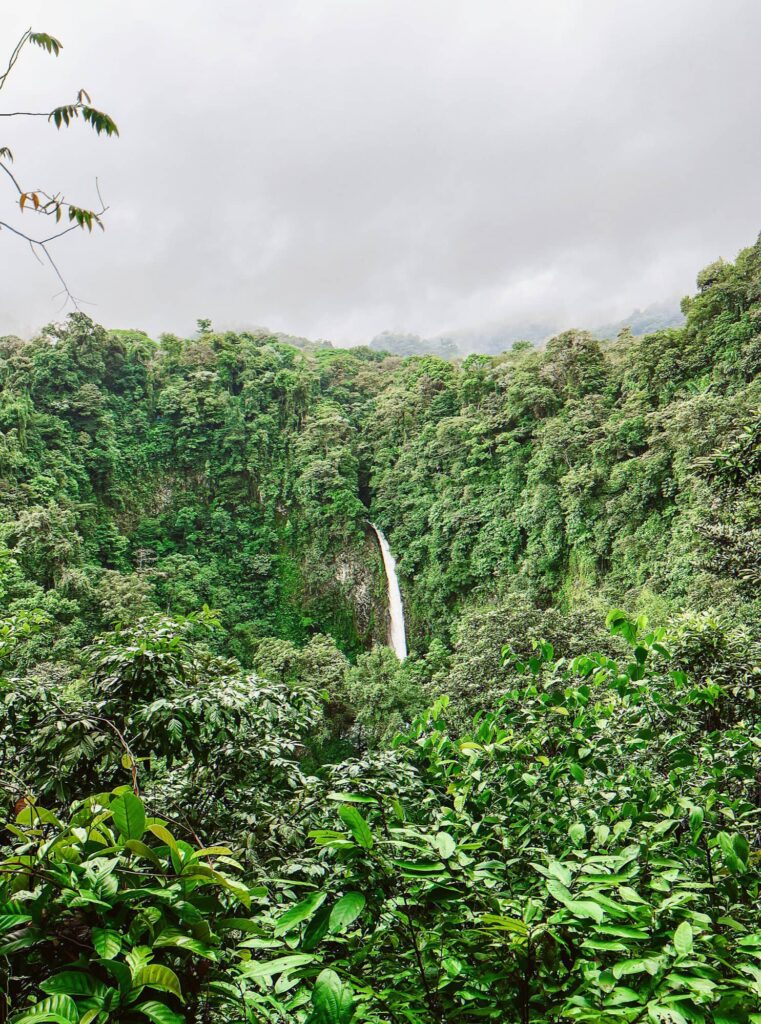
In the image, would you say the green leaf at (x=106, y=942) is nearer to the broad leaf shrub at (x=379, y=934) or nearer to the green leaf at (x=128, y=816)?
the broad leaf shrub at (x=379, y=934)

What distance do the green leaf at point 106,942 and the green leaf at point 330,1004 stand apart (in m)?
0.22

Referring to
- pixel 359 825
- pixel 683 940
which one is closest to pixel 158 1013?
pixel 359 825

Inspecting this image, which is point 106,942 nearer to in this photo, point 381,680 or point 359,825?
point 359,825

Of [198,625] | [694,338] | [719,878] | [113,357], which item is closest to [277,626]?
[113,357]

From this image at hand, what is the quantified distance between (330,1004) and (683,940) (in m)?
0.43

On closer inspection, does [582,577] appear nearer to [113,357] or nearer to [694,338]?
[694,338]

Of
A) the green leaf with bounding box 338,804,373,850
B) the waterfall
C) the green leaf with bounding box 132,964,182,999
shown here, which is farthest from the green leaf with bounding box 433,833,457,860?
the waterfall

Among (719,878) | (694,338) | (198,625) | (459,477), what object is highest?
(694,338)

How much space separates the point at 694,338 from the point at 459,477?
27.2ft

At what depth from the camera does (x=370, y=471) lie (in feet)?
79.3

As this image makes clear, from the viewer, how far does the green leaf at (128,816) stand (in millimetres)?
743

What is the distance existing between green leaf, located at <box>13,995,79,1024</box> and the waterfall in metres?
19.9

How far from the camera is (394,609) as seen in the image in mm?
20984

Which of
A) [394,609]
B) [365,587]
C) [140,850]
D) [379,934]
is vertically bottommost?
[379,934]
